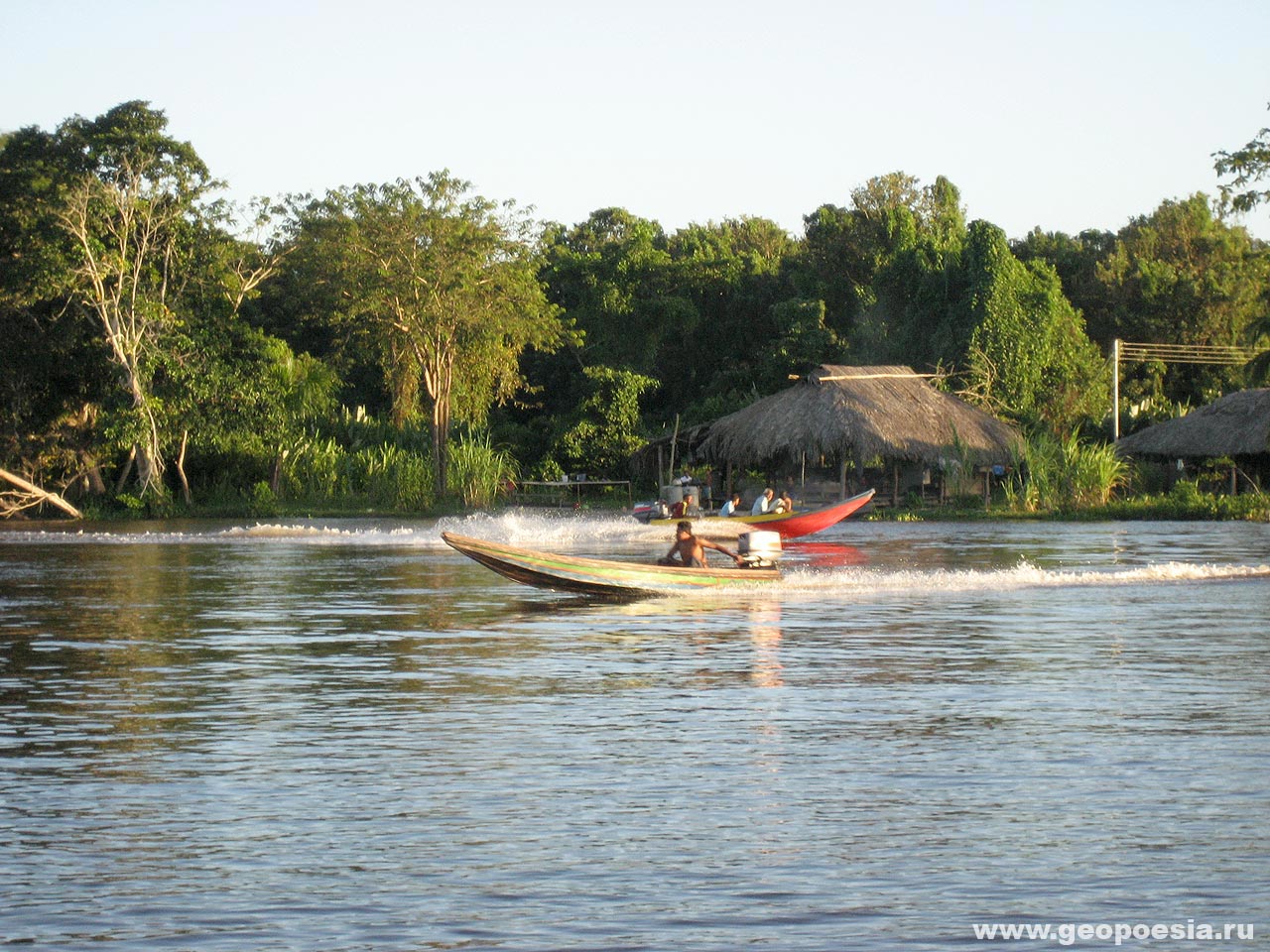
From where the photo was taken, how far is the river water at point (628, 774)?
623 cm

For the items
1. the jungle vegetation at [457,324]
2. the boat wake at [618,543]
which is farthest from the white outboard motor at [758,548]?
the jungle vegetation at [457,324]

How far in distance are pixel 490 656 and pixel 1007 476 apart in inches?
1155

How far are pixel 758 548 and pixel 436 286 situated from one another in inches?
987

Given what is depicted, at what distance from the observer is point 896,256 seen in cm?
5053

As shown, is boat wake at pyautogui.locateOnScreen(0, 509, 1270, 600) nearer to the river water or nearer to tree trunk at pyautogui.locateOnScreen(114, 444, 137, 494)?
tree trunk at pyautogui.locateOnScreen(114, 444, 137, 494)

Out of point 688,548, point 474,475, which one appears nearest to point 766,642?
point 688,548

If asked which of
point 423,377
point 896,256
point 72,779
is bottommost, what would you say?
point 72,779

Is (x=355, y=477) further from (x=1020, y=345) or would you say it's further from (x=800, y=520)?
(x=1020, y=345)

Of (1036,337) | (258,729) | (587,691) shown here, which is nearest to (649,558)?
(587,691)

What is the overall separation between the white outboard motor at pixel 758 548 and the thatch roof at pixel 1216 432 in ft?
82.0

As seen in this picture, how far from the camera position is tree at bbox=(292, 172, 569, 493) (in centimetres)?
4266

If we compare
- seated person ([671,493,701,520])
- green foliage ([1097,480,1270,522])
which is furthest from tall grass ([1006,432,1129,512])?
seated person ([671,493,701,520])

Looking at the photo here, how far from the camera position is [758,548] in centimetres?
1934

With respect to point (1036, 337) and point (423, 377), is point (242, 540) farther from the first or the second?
point (1036, 337)
